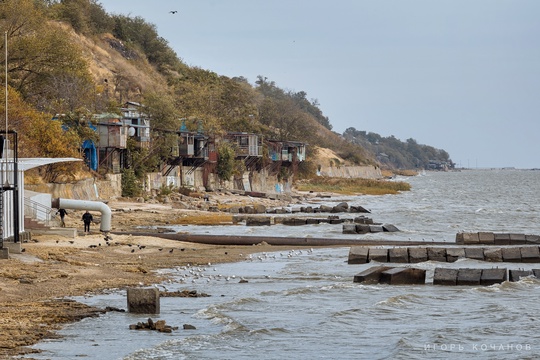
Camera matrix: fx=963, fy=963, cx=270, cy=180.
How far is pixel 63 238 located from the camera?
1342 inches

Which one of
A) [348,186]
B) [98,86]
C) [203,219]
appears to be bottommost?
[203,219]

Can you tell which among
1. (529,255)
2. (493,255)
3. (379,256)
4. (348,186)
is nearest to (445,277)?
(379,256)

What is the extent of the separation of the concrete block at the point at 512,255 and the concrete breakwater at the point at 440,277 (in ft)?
18.1

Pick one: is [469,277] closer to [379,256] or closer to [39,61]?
[379,256]

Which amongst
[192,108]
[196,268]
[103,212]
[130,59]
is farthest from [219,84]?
[196,268]

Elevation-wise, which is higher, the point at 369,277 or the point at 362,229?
the point at 362,229

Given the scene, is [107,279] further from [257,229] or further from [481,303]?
[257,229]

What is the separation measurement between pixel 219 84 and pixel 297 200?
36.1 metres

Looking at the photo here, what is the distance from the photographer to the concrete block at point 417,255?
106 feet

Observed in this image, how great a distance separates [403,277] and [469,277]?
181 cm

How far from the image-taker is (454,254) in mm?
33406

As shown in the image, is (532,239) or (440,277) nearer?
(440,277)

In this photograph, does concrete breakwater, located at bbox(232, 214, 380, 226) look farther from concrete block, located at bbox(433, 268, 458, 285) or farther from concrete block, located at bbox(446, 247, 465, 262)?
concrete block, located at bbox(433, 268, 458, 285)

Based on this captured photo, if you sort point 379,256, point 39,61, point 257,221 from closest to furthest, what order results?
point 379,256, point 257,221, point 39,61
